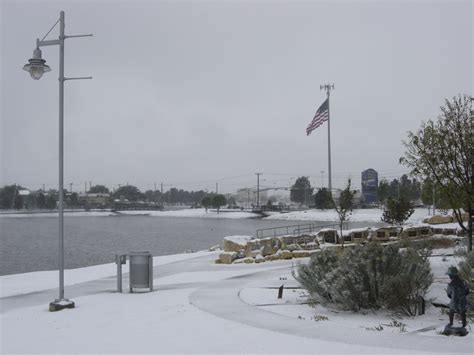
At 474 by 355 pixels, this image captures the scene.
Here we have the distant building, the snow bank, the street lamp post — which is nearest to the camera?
the street lamp post

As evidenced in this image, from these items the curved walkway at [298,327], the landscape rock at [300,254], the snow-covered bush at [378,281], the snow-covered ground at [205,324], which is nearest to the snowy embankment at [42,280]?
the snow-covered ground at [205,324]

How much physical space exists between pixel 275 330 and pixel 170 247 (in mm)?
31733

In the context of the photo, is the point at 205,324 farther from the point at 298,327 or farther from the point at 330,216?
the point at 330,216

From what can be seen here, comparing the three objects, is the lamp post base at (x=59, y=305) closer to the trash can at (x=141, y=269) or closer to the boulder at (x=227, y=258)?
the trash can at (x=141, y=269)

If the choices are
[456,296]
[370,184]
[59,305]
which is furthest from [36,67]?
[370,184]

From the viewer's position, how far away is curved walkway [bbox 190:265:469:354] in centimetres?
775

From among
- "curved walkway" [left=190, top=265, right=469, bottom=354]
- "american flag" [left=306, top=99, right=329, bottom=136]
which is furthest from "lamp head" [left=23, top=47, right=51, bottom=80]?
"american flag" [left=306, top=99, right=329, bottom=136]

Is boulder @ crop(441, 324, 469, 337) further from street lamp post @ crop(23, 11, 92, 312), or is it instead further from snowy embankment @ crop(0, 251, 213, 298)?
snowy embankment @ crop(0, 251, 213, 298)

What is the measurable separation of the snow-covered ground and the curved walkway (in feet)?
0.05

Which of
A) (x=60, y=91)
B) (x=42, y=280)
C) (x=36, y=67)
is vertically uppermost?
(x=36, y=67)

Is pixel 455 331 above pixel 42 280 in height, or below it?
above

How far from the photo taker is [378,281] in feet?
33.3

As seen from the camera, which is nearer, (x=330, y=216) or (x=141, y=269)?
(x=141, y=269)

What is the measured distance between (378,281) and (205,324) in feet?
11.1
